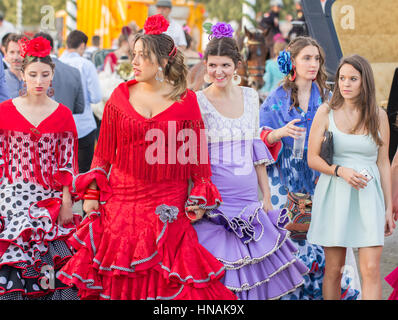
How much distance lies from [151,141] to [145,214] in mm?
454

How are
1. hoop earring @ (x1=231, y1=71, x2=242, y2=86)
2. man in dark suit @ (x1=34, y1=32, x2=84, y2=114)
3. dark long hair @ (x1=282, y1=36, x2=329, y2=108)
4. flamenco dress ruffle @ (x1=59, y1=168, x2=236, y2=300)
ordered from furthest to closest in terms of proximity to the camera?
man in dark suit @ (x1=34, y1=32, x2=84, y2=114) < dark long hair @ (x1=282, y1=36, x2=329, y2=108) < hoop earring @ (x1=231, y1=71, x2=242, y2=86) < flamenco dress ruffle @ (x1=59, y1=168, x2=236, y2=300)

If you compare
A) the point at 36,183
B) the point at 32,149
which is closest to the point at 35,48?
the point at 32,149

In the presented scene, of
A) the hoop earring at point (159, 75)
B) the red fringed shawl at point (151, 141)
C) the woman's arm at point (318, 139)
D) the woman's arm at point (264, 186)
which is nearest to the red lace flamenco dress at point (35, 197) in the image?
the red fringed shawl at point (151, 141)

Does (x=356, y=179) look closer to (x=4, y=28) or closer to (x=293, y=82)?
(x=293, y=82)

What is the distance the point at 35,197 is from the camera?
465cm

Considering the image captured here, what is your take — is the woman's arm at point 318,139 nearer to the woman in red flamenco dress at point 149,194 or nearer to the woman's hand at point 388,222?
the woman's hand at point 388,222

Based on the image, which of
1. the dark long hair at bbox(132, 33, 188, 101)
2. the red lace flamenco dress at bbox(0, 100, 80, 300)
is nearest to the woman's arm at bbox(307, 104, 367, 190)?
the dark long hair at bbox(132, 33, 188, 101)

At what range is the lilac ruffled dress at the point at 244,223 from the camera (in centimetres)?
427

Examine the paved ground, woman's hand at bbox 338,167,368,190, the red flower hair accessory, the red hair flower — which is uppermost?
the red hair flower

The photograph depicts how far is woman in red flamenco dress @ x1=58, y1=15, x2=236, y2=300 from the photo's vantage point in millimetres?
4047

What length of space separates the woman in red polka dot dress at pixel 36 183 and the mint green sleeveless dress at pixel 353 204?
1.77 meters

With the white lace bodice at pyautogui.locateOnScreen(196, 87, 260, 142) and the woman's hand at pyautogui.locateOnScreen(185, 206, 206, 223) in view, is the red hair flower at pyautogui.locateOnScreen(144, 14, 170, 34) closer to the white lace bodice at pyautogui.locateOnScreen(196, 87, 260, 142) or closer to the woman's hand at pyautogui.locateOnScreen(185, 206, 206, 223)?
the white lace bodice at pyautogui.locateOnScreen(196, 87, 260, 142)

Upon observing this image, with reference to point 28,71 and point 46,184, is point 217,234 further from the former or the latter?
point 28,71

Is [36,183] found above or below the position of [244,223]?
above
